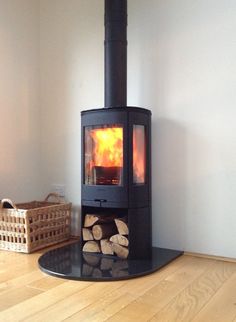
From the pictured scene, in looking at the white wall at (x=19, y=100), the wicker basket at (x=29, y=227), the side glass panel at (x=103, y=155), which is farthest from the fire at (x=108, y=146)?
the white wall at (x=19, y=100)

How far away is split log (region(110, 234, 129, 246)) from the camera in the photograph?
2086 millimetres

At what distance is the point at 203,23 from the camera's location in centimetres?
220

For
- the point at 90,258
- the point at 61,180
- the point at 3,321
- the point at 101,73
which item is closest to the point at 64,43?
the point at 101,73

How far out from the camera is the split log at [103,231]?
2.18 meters

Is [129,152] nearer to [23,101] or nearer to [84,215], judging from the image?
[84,215]

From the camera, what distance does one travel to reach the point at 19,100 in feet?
9.16

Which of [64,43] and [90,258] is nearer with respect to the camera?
[90,258]

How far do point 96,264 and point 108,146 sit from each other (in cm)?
68

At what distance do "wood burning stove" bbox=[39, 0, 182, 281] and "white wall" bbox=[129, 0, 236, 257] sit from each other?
191mm

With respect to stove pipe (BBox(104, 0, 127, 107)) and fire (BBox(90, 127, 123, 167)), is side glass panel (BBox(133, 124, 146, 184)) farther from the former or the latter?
stove pipe (BBox(104, 0, 127, 107))

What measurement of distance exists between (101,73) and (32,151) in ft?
2.78

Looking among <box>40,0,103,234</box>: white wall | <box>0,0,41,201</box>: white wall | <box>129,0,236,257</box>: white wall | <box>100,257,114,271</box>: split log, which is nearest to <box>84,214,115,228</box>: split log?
<box>100,257,114,271</box>: split log

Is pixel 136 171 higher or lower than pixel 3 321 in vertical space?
higher

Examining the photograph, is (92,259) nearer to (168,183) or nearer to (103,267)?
(103,267)
